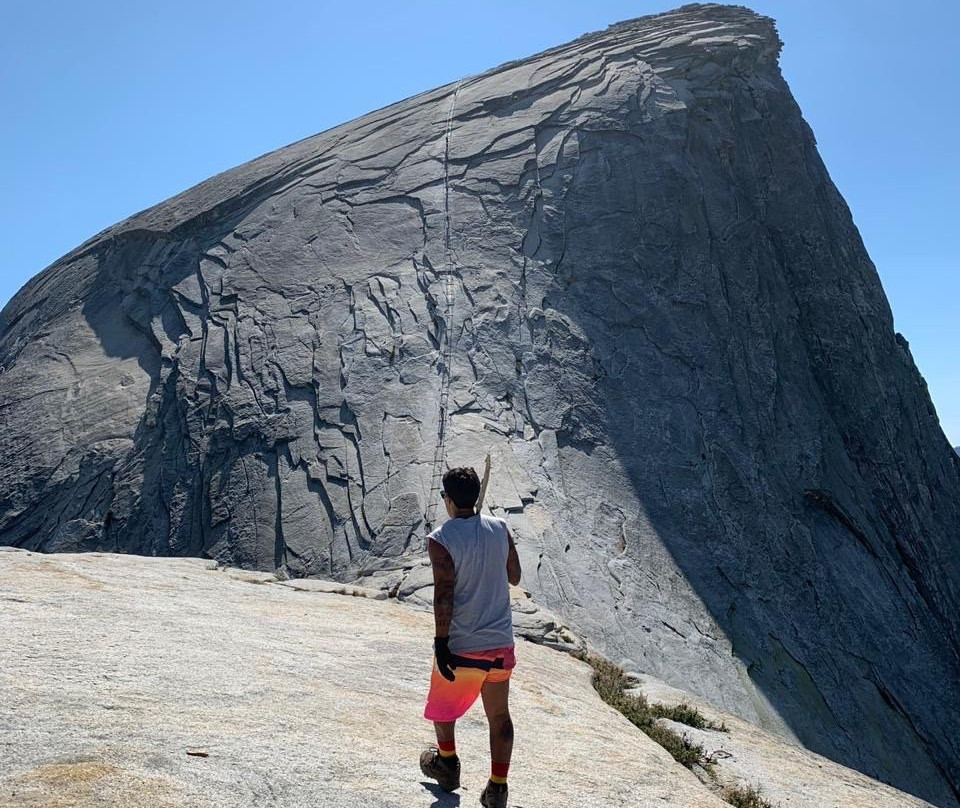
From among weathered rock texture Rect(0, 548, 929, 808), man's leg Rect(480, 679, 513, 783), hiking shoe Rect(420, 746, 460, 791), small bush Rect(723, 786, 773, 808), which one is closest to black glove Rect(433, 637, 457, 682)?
man's leg Rect(480, 679, 513, 783)

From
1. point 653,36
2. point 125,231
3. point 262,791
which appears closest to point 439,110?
point 653,36

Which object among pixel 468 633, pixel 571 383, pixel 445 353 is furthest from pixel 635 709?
pixel 445 353

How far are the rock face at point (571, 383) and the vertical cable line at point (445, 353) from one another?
0.13 feet

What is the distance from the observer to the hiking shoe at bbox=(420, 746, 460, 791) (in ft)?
15.6

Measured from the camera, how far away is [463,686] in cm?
471

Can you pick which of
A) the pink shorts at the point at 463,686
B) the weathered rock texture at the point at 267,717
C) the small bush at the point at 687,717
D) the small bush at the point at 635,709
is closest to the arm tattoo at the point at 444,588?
the pink shorts at the point at 463,686

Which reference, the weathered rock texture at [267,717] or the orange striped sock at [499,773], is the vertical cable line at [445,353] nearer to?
the weathered rock texture at [267,717]

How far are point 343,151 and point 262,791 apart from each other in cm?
1401

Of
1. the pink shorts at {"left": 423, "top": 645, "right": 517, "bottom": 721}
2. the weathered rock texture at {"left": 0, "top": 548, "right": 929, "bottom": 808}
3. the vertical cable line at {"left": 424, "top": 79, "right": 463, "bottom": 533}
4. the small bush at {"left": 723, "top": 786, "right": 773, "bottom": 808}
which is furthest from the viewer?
the vertical cable line at {"left": 424, "top": 79, "right": 463, "bottom": 533}

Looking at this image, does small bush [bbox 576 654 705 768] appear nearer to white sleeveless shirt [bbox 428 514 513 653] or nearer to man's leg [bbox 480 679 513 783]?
man's leg [bbox 480 679 513 783]

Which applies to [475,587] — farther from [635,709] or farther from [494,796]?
[635,709]

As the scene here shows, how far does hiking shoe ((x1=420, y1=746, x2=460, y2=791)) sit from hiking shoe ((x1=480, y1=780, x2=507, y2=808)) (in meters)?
0.19

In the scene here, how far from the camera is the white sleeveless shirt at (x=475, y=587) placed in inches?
184

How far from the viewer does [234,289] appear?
1492 cm
